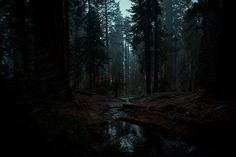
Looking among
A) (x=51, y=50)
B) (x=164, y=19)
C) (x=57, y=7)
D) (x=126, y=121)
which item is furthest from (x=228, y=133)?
(x=164, y=19)

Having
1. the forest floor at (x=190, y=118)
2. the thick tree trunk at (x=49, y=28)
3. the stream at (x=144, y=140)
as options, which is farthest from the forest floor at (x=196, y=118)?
the thick tree trunk at (x=49, y=28)

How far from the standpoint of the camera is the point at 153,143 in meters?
6.79

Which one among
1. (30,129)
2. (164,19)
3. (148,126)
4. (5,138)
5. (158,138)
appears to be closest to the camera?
(5,138)

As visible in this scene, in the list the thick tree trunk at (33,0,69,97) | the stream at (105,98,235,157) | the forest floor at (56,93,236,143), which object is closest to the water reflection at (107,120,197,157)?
the stream at (105,98,235,157)

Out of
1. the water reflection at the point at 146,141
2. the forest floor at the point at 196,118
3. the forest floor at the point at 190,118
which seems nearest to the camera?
the water reflection at the point at 146,141

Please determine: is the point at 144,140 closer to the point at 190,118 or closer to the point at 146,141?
the point at 146,141

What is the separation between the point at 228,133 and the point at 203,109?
104 inches

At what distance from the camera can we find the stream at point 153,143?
5.73 meters

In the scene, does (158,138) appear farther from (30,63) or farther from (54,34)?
(54,34)

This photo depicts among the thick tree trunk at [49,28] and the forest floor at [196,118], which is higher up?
the thick tree trunk at [49,28]

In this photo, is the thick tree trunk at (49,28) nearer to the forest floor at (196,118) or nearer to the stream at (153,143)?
the stream at (153,143)

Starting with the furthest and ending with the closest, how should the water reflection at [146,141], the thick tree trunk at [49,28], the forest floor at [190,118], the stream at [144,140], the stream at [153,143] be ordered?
1. the thick tree trunk at [49,28]
2. the forest floor at [190,118]
3. the stream at [144,140]
4. the water reflection at [146,141]
5. the stream at [153,143]

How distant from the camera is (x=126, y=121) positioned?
10.4 meters

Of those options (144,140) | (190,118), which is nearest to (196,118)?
(190,118)
